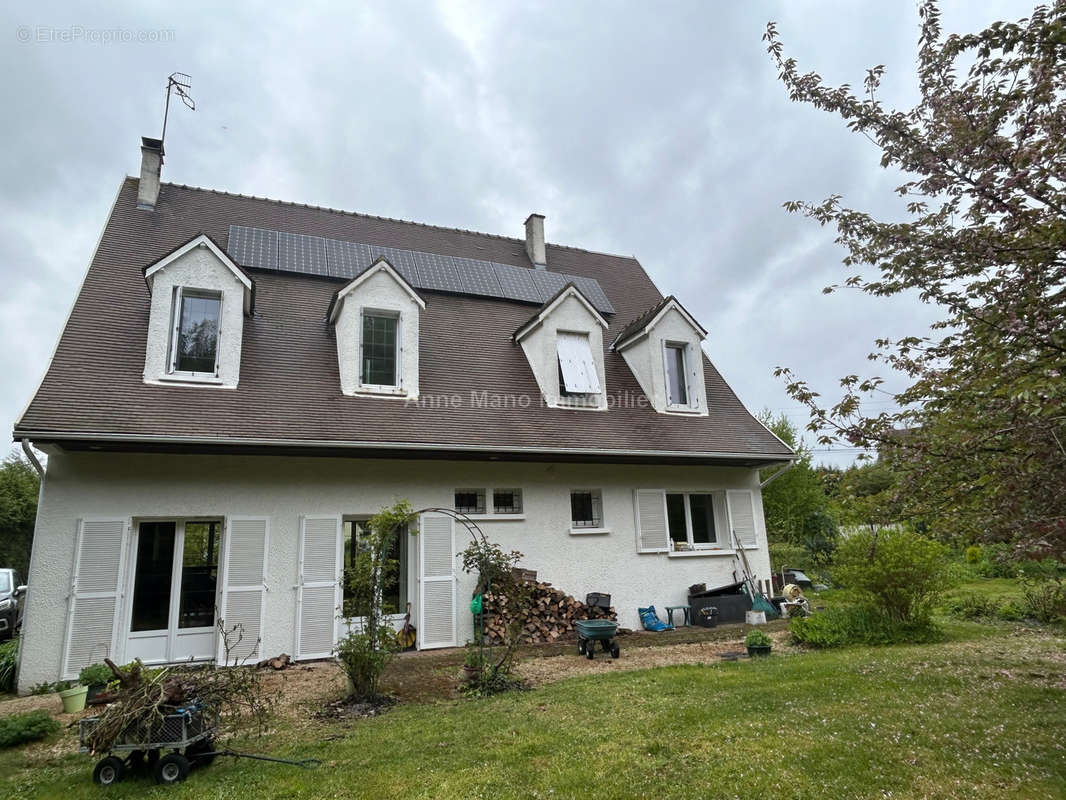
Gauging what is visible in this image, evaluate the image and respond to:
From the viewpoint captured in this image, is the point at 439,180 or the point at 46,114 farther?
the point at 439,180

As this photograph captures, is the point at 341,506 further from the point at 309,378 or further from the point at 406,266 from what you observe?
the point at 406,266

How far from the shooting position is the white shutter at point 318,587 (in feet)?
28.8

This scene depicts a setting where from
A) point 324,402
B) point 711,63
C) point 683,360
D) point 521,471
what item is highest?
point 711,63

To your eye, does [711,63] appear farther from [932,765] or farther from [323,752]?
[323,752]

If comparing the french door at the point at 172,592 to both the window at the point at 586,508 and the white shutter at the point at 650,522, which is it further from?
the white shutter at the point at 650,522

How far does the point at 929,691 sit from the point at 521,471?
6604 millimetres

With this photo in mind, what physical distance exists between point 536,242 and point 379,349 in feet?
20.6

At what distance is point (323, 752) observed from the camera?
196 inches

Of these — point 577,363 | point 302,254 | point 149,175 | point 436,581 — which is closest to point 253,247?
point 302,254

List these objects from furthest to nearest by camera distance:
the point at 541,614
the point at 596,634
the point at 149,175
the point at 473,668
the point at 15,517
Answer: the point at 15,517
the point at 149,175
the point at 541,614
the point at 596,634
the point at 473,668

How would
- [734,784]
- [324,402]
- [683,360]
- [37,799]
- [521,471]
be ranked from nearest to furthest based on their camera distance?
[734,784], [37,799], [324,402], [521,471], [683,360]

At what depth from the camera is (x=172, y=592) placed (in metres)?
8.60


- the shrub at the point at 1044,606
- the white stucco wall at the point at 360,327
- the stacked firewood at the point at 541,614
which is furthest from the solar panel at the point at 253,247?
the shrub at the point at 1044,606

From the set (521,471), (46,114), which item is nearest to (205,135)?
(46,114)
